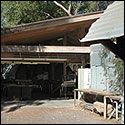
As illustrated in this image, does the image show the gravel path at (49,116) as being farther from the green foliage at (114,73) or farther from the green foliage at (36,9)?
the green foliage at (36,9)

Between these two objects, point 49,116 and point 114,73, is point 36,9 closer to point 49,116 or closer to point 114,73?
point 114,73

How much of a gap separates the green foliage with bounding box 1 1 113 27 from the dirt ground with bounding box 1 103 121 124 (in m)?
13.0

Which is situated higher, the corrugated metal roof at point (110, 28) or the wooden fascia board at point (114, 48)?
the corrugated metal roof at point (110, 28)

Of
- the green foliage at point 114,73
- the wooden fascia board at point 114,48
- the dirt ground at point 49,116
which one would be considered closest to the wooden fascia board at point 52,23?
the green foliage at point 114,73

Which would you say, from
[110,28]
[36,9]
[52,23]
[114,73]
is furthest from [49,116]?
[36,9]

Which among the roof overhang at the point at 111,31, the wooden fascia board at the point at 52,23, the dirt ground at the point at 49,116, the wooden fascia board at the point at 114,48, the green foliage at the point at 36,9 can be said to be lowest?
the dirt ground at the point at 49,116

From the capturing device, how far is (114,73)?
29.8ft

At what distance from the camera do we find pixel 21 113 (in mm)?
9117

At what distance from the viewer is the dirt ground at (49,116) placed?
7.77 meters

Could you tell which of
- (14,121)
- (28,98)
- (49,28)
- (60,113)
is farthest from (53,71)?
(14,121)

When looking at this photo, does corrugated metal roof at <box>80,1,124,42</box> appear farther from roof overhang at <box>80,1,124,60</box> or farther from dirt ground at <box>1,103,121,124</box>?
dirt ground at <box>1,103,121,124</box>

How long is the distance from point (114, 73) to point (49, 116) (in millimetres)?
2775

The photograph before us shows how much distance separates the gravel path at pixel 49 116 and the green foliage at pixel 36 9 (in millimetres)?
13031

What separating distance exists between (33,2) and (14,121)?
1595 centimetres
